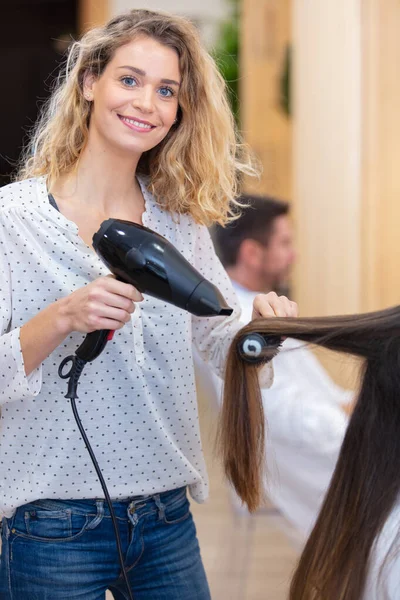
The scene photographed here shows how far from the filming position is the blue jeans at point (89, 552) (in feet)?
4.19

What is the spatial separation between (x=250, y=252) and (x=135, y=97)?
1.54m

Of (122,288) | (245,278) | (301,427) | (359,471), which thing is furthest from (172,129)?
(245,278)

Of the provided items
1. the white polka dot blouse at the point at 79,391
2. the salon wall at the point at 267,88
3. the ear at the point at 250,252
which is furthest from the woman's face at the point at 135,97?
the salon wall at the point at 267,88

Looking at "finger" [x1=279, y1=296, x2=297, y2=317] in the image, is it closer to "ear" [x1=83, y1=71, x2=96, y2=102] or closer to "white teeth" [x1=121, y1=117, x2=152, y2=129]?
"white teeth" [x1=121, y1=117, x2=152, y2=129]

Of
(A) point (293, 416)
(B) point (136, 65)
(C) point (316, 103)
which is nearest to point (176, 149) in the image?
(B) point (136, 65)

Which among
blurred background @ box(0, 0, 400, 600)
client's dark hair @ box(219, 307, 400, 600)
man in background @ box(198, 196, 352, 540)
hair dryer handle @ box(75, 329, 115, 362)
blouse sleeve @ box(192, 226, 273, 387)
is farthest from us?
blurred background @ box(0, 0, 400, 600)

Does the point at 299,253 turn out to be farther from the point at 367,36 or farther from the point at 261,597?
the point at 261,597

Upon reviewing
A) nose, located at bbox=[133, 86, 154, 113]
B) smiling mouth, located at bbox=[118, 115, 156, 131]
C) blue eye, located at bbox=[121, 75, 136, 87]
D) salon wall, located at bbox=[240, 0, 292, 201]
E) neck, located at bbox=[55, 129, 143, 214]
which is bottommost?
neck, located at bbox=[55, 129, 143, 214]

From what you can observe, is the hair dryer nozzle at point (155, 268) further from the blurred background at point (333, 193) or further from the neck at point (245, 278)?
the neck at point (245, 278)

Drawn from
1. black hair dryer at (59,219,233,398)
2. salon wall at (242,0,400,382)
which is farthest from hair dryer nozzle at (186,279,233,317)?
salon wall at (242,0,400,382)

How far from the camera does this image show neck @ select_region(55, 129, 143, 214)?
1.36 meters

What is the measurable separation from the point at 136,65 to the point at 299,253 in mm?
2238

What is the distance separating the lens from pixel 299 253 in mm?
3498

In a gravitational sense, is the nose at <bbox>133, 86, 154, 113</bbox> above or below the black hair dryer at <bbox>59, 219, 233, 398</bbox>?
above
